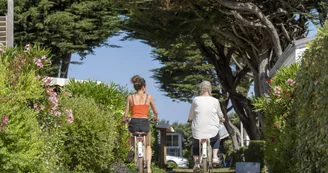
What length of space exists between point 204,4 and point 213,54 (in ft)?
27.1

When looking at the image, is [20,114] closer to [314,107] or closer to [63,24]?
[314,107]

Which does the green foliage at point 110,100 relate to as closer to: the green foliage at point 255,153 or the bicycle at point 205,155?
the bicycle at point 205,155

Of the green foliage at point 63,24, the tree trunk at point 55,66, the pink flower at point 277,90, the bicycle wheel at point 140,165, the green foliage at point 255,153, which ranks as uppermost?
the green foliage at point 63,24

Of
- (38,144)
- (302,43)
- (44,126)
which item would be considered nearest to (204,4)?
(302,43)

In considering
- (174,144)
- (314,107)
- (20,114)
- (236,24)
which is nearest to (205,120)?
(314,107)

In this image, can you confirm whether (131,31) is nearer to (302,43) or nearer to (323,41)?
(302,43)

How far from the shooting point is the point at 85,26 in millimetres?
39625

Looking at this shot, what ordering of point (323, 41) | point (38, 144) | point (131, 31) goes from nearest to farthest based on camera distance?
point (323, 41)
point (38, 144)
point (131, 31)

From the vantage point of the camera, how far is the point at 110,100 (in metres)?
18.4

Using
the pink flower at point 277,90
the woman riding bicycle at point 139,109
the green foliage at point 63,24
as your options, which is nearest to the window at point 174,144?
the green foliage at point 63,24

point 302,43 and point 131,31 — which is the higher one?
point 131,31

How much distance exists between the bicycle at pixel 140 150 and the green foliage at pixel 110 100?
4.81 meters

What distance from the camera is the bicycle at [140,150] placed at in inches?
491

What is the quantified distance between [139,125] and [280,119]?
129 inches
